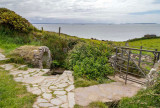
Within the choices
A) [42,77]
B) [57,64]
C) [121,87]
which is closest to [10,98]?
[42,77]

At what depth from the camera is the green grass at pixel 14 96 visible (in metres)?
3.27

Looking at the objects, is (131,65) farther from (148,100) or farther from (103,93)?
(148,100)

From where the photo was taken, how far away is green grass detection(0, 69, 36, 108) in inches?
129

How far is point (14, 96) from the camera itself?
12.1ft

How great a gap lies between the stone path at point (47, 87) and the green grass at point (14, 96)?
0.19 m

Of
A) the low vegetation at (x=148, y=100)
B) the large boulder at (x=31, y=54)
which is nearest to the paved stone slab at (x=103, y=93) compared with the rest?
the low vegetation at (x=148, y=100)

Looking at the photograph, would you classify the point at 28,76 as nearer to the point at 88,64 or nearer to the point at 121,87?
the point at 88,64

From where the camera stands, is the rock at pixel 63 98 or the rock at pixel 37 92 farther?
the rock at pixel 37 92

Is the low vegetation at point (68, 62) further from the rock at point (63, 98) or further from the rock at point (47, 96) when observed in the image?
the rock at point (63, 98)

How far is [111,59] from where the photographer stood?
24.4ft

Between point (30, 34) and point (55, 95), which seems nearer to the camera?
point (55, 95)

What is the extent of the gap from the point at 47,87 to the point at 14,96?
3.51 ft

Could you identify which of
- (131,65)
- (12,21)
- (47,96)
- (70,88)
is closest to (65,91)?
(70,88)

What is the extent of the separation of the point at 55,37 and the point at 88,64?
633 cm
